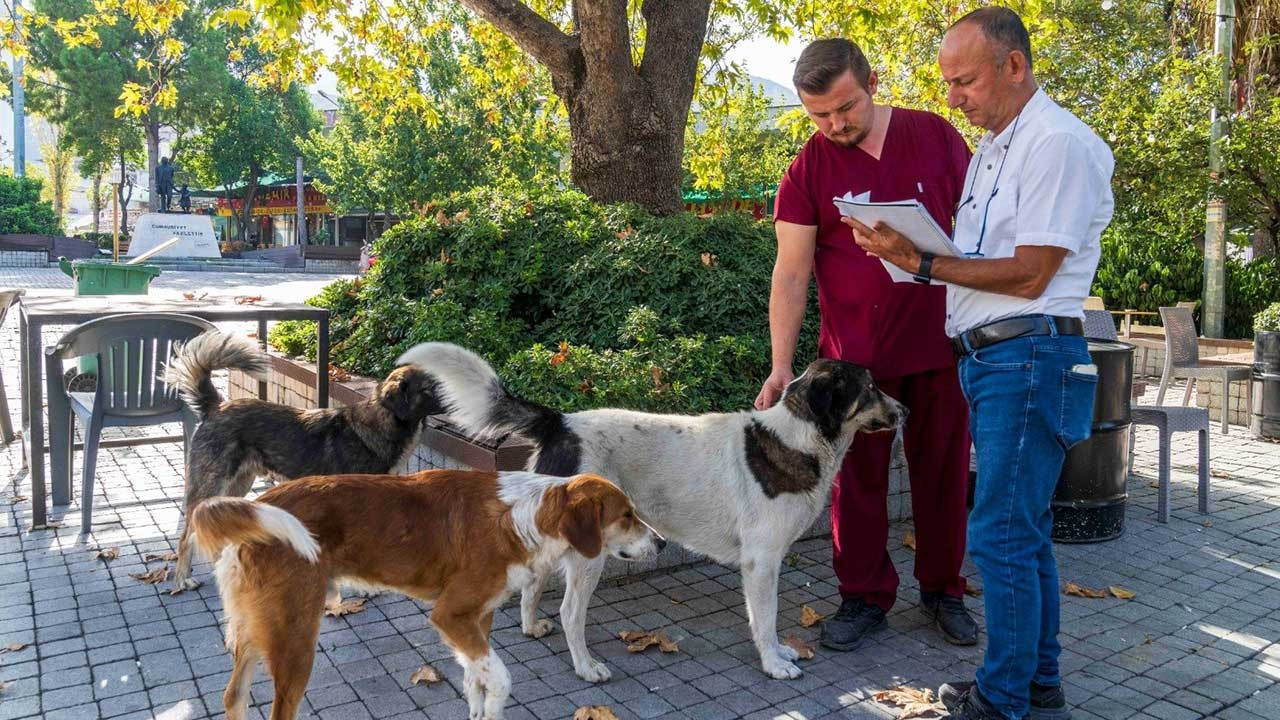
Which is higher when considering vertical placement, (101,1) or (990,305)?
(101,1)

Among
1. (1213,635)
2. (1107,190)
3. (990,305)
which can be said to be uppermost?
(1107,190)

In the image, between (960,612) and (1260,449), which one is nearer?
(960,612)

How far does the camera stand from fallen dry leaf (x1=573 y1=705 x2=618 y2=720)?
11.3ft

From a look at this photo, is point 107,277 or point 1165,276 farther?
point 1165,276

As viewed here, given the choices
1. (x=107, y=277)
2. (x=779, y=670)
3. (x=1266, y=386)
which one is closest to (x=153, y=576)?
(x=779, y=670)

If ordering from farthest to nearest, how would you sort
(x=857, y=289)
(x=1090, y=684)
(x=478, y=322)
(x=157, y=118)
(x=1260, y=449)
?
(x=157, y=118) → (x=1260, y=449) → (x=478, y=322) → (x=857, y=289) → (x=1090, y=684)

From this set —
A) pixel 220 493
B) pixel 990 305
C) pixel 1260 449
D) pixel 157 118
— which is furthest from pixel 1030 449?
pixel 157 118

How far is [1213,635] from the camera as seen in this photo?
4.38m

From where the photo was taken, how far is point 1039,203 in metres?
2.90

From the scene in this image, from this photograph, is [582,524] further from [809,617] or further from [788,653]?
[809,617]

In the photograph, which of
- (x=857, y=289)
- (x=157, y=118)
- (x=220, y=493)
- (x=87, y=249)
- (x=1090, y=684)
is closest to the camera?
(x=1090, y=684)

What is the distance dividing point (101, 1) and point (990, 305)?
10.1 metres

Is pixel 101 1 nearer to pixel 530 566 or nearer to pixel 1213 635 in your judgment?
pixel 530 566

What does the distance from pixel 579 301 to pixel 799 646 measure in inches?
135
